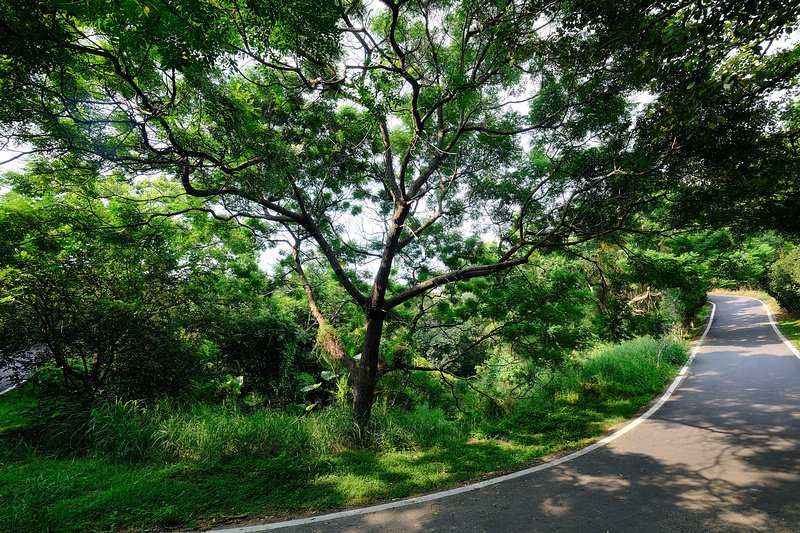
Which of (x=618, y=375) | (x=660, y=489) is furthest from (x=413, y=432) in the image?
(x=618, y=375)

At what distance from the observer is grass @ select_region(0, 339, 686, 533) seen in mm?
3418

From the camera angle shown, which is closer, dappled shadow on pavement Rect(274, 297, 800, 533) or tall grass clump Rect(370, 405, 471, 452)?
dappled shadow on pavement Rect(274, 297, 800, 533)

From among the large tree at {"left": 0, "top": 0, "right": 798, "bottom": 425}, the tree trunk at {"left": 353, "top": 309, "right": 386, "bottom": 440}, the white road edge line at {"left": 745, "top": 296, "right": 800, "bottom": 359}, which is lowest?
the white road edge line at {"left": 745, "top": 296, "right": 800, "bottom": 359}

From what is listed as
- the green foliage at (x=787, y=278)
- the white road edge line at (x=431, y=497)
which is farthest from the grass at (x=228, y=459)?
the green foliage at (x=787, y=278)

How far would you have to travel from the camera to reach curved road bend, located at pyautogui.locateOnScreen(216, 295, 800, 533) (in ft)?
10.4

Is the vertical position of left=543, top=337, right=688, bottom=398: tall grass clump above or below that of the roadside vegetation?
below

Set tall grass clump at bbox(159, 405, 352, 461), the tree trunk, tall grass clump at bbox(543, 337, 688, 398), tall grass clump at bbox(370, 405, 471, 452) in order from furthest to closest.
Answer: tall grass clump at bbox(543, 337, 688, 398) < the tree trunk < tall grass clump at bbox(370, 405, 471, 452) < tall grass clump at bbox(159, 405, 352, 461)

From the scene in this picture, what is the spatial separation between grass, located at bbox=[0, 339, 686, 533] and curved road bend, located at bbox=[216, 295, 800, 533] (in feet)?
1.80

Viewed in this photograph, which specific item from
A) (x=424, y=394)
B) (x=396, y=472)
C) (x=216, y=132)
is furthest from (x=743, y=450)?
(x=216, y=132)

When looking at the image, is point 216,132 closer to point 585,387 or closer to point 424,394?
point 424,394

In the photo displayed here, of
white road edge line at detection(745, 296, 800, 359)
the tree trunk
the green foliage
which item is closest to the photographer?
the tree trunk

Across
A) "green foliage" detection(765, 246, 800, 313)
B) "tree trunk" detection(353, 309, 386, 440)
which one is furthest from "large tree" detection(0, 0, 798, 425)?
"green foliage" detection(765, 246, 800, 313)

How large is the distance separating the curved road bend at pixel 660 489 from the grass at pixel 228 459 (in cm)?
55

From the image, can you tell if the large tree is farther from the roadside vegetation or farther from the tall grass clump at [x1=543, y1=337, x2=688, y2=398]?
the tall grass clump at [x1=543, y1=337, x2=688, y2=398]
